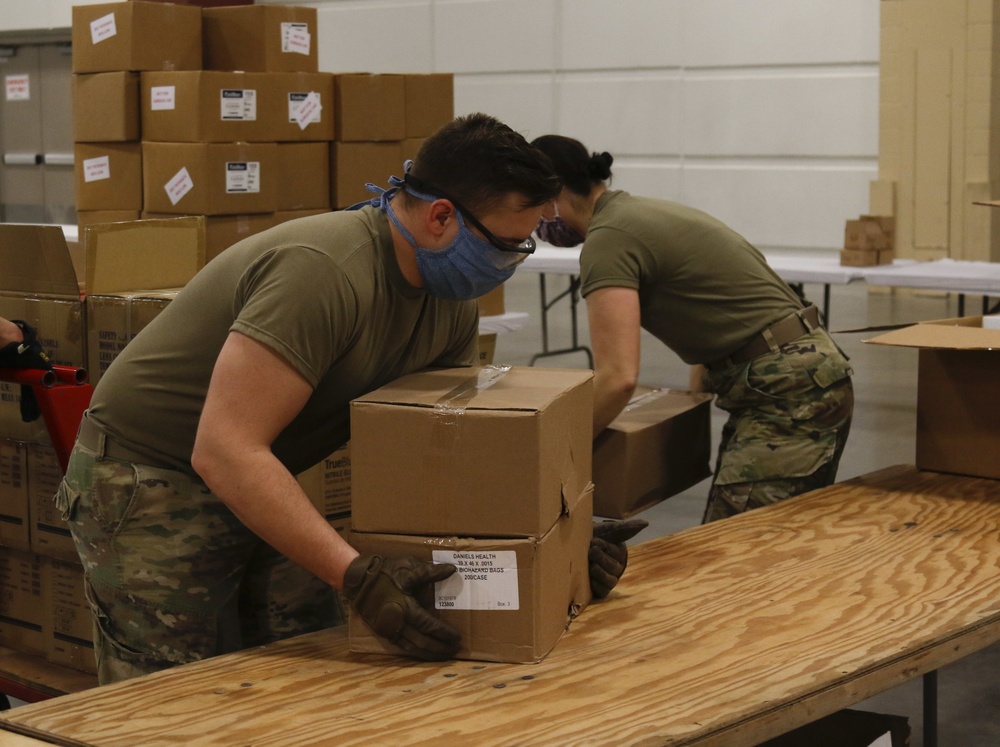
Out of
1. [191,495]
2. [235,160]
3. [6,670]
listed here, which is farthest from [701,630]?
[235,160]

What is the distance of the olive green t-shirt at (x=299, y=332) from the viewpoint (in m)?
1.58

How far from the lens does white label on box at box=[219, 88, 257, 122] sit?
423 centimetres

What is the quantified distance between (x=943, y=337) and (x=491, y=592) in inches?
49.4

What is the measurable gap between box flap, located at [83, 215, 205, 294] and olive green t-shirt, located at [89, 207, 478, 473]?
0.69m

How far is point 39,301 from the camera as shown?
2.57 m

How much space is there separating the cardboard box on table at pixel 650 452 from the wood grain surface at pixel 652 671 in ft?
1.41

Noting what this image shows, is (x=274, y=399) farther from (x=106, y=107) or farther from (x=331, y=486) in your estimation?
(x=106, y=107)

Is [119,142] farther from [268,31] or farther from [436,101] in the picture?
[436,101]

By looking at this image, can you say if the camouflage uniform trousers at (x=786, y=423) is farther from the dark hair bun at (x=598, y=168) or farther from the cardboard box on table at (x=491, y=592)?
the cardboard box on table at (x=491, y=592)

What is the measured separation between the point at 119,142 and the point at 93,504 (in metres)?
2.86

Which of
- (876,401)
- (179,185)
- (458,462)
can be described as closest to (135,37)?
(179,185)

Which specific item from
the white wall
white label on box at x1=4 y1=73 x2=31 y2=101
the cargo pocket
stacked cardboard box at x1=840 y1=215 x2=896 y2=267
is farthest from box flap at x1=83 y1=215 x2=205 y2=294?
white label on box at x1=4 y1=73 x2=31 y2=101

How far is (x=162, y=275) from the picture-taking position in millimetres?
2627

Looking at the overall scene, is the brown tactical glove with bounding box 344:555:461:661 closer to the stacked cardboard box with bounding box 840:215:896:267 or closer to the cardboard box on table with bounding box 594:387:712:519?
the cardboard box on table with bounding box 594:387:712:519
